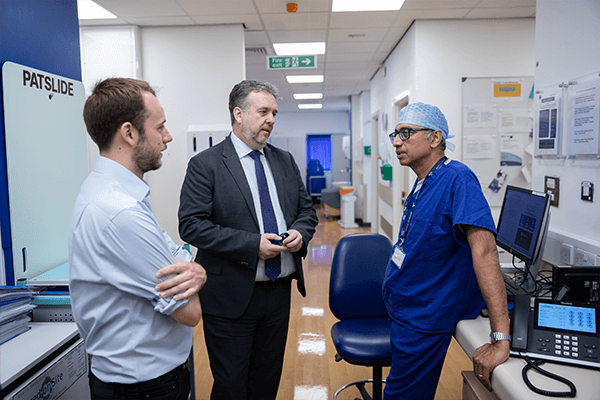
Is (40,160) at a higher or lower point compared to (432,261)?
higher

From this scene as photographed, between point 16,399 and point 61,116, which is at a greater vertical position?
point 61,116

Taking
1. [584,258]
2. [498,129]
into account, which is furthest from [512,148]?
[584,258]

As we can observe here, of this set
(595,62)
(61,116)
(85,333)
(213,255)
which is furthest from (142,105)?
(595,62)

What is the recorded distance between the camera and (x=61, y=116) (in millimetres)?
2072

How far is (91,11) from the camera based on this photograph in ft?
12.6

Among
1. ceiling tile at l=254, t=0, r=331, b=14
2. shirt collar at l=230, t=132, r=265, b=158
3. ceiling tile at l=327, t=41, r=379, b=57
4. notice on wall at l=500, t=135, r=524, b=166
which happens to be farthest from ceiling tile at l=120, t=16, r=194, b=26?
notice on wall at l=500, t=135, r=524, b=166

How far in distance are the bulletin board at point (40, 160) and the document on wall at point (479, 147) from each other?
11.4 feet

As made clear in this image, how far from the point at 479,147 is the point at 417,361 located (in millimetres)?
3118

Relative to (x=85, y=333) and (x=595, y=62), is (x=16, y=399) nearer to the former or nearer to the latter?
(x=85, y=333)

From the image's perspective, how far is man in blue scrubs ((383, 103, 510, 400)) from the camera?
55.0 inches

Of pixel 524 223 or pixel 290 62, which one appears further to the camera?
pixel 290 62

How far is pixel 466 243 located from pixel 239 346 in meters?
1.00

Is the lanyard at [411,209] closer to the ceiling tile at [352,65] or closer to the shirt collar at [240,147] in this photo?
the shirt collar at [240,147]

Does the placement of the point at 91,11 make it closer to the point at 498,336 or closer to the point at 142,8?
the point at 142,8
